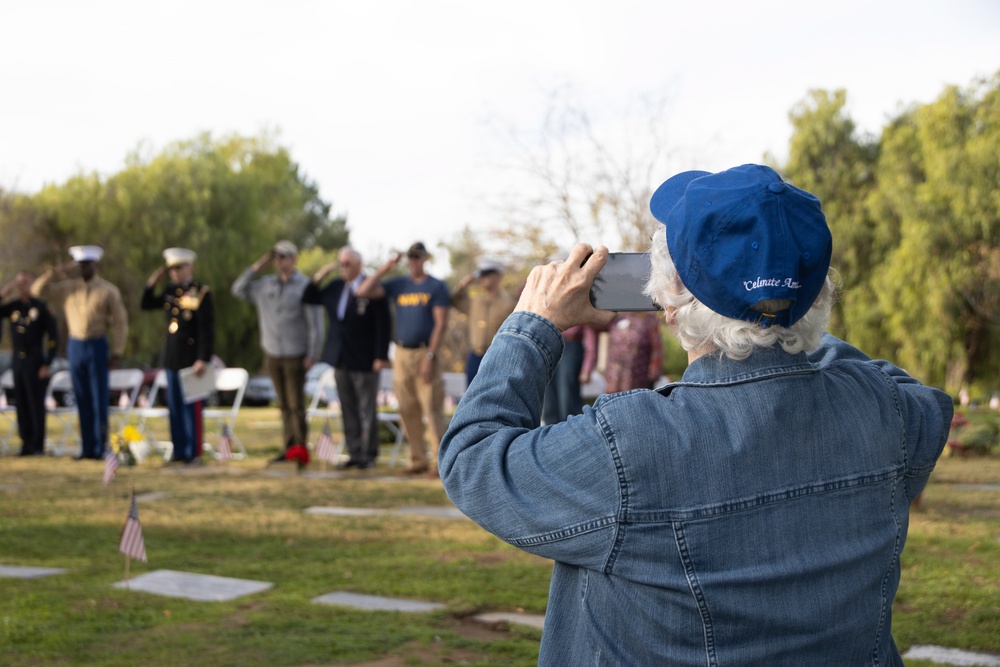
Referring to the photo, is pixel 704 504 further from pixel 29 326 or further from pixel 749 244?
pixel 29 326

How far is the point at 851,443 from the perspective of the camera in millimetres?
1516

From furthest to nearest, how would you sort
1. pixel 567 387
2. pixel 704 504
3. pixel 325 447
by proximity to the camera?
pixel 567 387, pixel 325 447, pixel 704 504

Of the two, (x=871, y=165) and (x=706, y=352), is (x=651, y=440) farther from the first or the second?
(x=871, y=165)

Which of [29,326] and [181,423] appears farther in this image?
[29,326]

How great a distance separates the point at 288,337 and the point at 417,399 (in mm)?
1583

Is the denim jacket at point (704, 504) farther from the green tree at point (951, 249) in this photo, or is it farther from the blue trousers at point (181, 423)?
the green tree at point (951, 249)

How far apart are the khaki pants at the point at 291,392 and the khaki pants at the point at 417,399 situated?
1167mm

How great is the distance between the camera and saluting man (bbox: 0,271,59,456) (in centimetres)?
1199

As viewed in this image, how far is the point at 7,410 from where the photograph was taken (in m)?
17.5

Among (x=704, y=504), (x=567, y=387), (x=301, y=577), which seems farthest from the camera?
(x=567, y=387)

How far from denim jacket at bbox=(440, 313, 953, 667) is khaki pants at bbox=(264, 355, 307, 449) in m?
9.76

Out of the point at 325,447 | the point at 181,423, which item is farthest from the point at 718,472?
the point at 181,423

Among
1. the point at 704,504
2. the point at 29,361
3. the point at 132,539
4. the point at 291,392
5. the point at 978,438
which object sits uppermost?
the point at 29,361

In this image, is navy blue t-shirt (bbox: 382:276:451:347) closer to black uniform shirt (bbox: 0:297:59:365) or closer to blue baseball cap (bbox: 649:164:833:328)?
black uniform shirt (bbox: 0:297:59:365)
